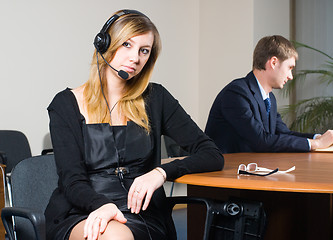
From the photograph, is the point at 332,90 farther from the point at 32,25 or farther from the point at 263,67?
the point at 32,25

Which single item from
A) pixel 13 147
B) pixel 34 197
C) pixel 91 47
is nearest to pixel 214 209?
pixel 34 197

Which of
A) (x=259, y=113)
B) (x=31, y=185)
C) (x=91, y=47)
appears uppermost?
(x=91, y=47)

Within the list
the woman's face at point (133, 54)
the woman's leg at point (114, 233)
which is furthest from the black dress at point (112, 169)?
the woman's face at point (133, 54)

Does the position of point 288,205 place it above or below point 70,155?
below

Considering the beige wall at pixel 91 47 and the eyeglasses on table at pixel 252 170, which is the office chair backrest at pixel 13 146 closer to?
the beige wall at pixel 91 47

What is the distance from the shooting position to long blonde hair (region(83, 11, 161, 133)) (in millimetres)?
1823

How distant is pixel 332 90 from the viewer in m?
5.38

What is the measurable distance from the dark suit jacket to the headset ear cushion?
1.18m

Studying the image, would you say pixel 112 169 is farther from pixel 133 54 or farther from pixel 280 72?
pixel 280 72

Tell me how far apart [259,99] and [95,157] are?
1477 millimetres

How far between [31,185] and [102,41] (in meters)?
0.57

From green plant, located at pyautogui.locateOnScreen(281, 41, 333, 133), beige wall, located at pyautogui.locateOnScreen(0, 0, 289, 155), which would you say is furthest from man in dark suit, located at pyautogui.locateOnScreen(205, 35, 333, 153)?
beige wall, located at pyautogui.locateOnScreen(0, 0, 289, 155)

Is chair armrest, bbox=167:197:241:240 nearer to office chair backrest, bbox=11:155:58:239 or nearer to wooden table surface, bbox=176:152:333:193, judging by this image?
wooden table surface, bbox=176:152:333:193

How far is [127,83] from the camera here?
1977mm
